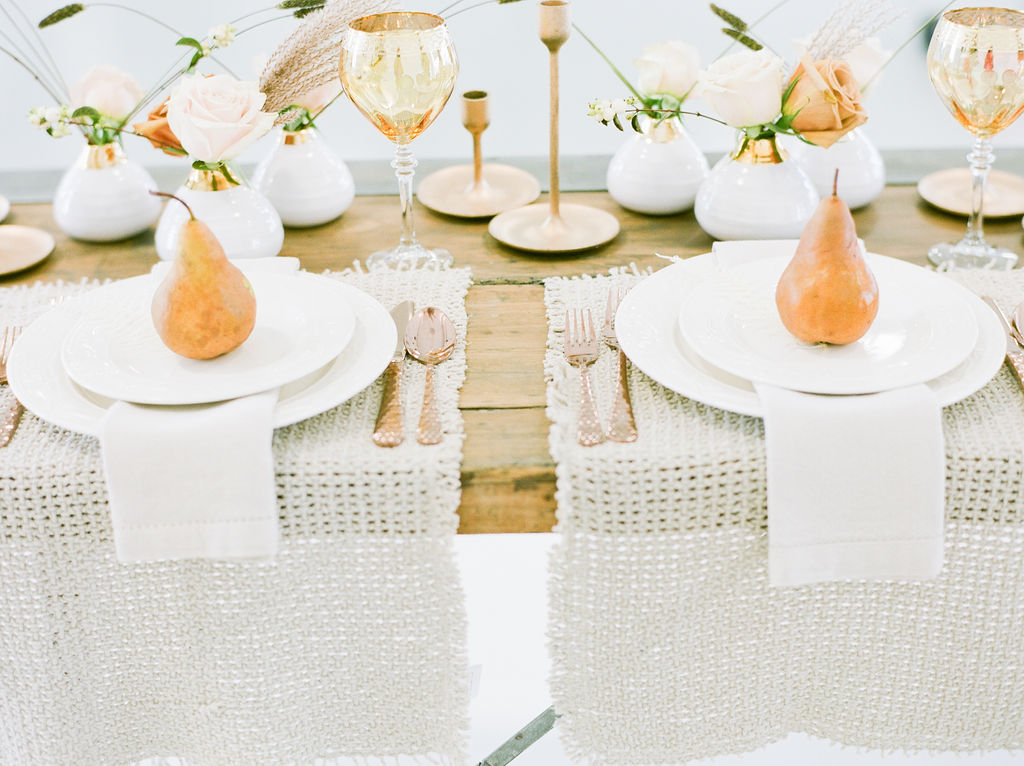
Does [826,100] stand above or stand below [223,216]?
above

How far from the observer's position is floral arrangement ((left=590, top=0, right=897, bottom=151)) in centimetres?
89

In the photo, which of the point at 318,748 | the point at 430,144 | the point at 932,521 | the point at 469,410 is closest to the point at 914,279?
the point at 932,521

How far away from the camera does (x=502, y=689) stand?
1.14 m

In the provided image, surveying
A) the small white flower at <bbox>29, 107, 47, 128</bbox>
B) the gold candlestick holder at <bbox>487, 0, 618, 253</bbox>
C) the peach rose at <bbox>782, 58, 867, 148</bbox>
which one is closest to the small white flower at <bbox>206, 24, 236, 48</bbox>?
the small white flower at <bbox>29, 107, 47, 128</bbox>

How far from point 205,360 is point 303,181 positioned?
0.42 meters

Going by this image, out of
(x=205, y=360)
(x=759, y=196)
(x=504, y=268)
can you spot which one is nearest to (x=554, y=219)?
(x=504, y=268)

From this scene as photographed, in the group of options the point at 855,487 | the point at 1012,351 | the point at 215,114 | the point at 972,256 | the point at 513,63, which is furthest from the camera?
the point at 513,63

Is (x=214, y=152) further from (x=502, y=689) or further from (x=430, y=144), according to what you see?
(x=430, y=144)

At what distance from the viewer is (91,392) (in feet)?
2.27

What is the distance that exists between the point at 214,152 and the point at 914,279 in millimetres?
597

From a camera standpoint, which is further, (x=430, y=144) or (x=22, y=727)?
(x=430, y=144)

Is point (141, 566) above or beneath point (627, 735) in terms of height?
above

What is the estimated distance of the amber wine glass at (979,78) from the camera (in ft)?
2.89

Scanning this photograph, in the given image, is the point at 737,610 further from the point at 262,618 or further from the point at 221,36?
the point at 221,36
